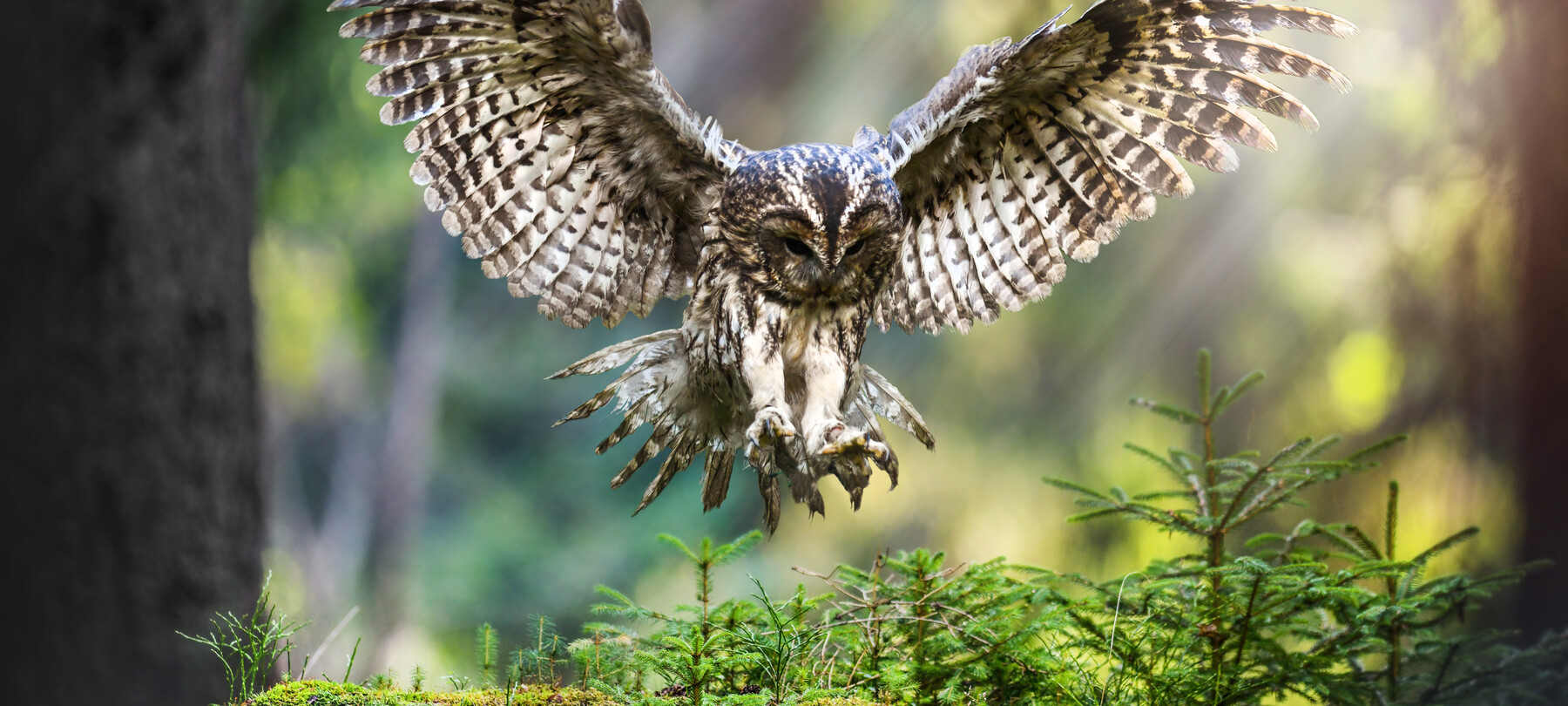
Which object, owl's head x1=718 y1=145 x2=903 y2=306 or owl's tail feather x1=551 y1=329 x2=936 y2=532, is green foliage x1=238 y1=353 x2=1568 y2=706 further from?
owl's head x1=718 y1=145 x2=903 y2=306

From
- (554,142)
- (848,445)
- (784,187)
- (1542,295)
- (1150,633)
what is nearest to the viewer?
(848,445)

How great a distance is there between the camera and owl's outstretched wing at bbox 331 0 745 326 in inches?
55.9

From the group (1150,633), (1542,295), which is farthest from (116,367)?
(1542,295)

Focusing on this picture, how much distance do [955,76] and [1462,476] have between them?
1.83m

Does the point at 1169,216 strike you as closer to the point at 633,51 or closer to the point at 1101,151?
the point at 1101,151

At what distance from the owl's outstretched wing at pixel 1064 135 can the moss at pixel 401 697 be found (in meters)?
0.84

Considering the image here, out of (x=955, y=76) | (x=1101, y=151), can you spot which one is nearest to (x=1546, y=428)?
(x=1101, y=151)

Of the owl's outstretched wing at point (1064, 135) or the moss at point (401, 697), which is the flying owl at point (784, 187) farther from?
the moss at point (401, 697)

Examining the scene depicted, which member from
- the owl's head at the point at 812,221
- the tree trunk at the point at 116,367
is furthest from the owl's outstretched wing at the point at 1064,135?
the tree trunk at the point at 116,367

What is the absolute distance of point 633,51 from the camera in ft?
4.48

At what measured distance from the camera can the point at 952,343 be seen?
3621 mm

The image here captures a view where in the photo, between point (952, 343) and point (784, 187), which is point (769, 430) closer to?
point (784, 187)

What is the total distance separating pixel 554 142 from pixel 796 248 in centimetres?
51

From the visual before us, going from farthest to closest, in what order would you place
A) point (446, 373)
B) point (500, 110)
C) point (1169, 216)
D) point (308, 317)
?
point (446, 373), point (308, 317), point (1169, 216), point (500, 110)
